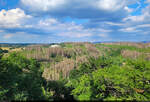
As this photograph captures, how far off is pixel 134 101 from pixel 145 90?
2671 millimetres

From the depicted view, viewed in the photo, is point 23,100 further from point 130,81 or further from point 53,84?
point 53,84

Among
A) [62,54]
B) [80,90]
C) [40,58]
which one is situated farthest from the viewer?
[62,54]

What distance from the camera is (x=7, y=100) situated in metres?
14.9

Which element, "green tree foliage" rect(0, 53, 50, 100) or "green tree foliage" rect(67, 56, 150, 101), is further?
"green tree foliage" rect(67, 56, 150, 101)

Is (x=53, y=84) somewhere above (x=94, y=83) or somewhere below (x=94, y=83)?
below

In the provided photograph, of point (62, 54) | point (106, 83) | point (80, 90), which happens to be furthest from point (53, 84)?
point (62, 54)

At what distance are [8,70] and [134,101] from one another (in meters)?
20.2

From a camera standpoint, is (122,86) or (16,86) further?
(16,86)

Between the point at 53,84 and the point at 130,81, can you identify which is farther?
the point at 53,84

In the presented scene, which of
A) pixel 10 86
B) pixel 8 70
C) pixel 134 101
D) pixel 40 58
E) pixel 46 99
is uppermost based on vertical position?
pixel 8 70

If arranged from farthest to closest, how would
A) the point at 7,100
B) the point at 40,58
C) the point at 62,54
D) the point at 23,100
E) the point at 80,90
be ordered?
1. the point at 62,54
2. the point at 40,58
3. the point at 80,90
4. the point at 7,100
5. the point at 23,100

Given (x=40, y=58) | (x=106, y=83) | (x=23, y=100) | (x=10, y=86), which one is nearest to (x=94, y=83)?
(x=106, y=83)

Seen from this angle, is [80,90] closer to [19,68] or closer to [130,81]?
[130,81]

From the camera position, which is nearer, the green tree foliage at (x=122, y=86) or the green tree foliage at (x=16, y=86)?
the green tree foliage at (x=16, y=86)
